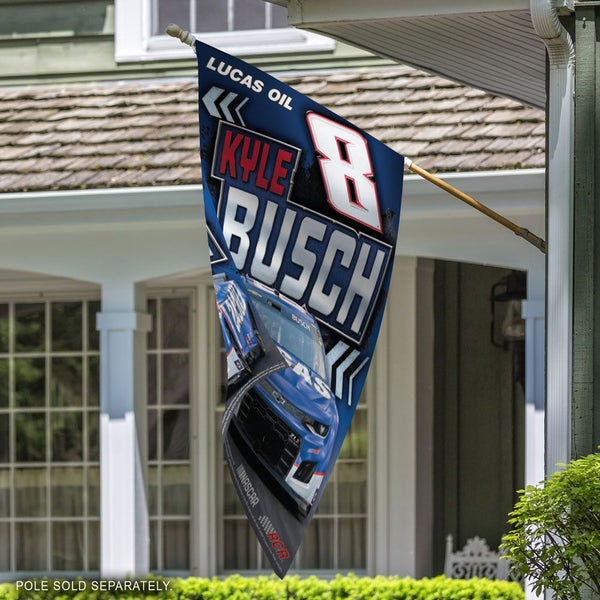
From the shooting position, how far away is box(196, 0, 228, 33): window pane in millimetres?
9641

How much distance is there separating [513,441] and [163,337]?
112 inches

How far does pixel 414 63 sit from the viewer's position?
574 centimetres

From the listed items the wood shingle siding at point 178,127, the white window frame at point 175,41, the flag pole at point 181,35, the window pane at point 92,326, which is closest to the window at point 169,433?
the window pane at point 92,326

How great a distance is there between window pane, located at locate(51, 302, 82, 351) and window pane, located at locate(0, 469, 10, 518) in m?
1.14

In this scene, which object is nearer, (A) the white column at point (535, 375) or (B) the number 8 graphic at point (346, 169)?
(B) the number 8 graphic at point (346, 169)

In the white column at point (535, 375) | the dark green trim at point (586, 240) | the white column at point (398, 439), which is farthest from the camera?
the white column at point (398, 439)

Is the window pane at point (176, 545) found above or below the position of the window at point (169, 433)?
below

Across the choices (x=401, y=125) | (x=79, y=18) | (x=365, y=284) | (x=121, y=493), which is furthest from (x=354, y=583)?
(x=79, y=18)

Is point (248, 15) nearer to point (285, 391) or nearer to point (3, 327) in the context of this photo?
point (3, 327)

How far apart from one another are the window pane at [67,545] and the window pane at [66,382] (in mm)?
962

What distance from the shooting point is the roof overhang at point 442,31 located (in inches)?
201

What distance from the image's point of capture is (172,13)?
9.73m

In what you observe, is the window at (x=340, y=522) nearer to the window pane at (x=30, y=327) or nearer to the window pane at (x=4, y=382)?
the window pane at (x=30, y=327)

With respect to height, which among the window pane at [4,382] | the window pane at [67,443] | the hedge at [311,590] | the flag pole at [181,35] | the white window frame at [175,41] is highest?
the white window frame at [175,41]
